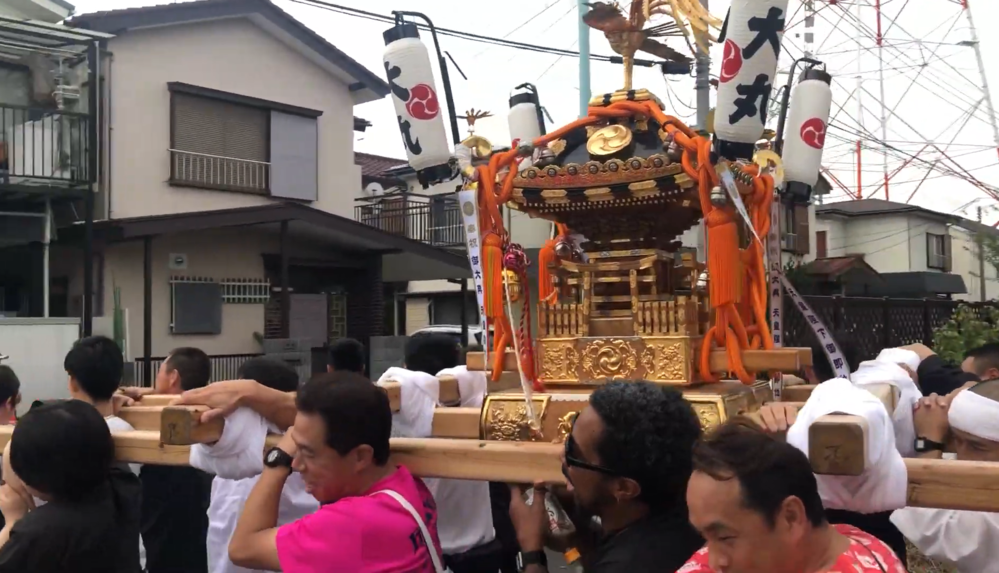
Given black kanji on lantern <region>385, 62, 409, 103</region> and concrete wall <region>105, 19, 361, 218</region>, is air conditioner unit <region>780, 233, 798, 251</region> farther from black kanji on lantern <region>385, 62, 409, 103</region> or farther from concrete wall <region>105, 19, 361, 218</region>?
black kanji on lantern <region>385, 62, 409, 103</region>

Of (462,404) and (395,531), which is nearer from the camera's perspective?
(395,531)

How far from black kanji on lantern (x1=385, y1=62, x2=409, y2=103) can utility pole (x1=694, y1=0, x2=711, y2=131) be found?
1.46 meters

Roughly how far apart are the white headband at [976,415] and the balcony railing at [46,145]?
38.0 ft

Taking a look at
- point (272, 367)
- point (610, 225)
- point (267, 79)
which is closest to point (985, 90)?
point (267, 79)

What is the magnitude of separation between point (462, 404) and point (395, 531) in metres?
2.17

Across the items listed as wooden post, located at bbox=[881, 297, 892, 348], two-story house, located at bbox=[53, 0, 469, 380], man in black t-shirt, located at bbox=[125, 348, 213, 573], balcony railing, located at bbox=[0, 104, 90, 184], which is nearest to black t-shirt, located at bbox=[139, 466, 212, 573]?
man in black t-shirt, located at bbox=[125, 348, 213, 573]

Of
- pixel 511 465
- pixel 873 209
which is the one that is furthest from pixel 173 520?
pixel 873 209

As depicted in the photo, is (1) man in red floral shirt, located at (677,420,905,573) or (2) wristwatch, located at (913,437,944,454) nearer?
(1) man in red floral shirt, located at (677,420,905,573)

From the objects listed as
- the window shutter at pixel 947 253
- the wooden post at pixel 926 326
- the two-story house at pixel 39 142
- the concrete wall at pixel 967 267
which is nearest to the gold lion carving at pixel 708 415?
the two-story house at pixel 39 142

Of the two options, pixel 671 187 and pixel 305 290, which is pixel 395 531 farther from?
pixel 305 290

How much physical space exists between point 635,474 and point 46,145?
39.4 feet

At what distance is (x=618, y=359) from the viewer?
369 cm

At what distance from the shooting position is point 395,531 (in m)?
1.99

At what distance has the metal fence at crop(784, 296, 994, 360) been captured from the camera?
10.4 metres
